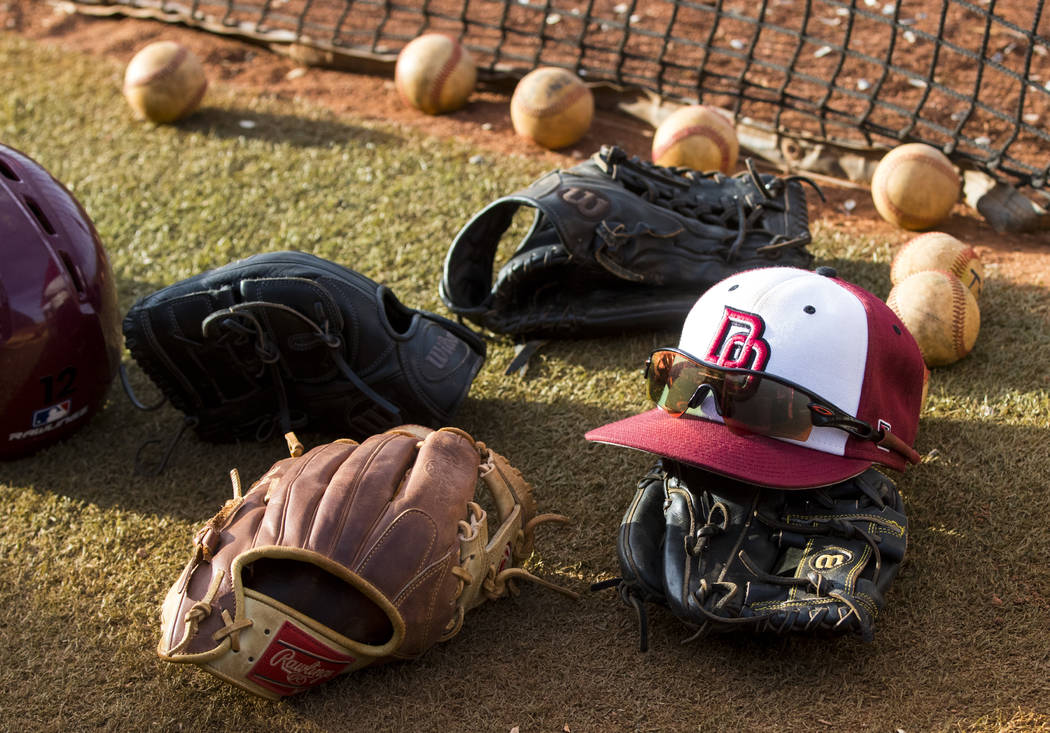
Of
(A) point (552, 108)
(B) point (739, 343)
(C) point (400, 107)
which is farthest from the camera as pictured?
(C) point (400, 107)

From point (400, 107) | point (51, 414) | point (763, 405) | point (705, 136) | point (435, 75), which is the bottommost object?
point (51, 414)

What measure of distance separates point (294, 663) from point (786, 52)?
4.93 meters

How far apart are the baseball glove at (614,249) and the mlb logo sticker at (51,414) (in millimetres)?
1382

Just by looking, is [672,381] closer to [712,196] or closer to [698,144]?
[712,196]

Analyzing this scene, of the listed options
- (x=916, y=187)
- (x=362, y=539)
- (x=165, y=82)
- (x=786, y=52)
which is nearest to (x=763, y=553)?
(x=362, y=539)

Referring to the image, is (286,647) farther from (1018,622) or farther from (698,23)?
(698,23)

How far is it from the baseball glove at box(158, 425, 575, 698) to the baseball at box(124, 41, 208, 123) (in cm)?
362

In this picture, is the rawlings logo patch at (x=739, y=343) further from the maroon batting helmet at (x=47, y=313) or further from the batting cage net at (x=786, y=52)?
the batting cage net at (x=786, y=52)

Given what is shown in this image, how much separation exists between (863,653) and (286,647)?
1.38 meters

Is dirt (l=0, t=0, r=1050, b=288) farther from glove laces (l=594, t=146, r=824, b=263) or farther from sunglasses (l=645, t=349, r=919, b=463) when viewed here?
sunglasses (l=645, t=349, r=919, b=463)

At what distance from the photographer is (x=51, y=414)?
11.0 feet

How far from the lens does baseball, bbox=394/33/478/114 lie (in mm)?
5371

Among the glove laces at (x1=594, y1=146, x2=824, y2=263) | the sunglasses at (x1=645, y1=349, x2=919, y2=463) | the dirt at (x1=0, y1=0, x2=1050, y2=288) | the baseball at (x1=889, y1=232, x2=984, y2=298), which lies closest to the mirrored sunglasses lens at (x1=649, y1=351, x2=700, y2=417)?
the sunglasses at (x1=645, y1=349, x2=919, y2=463)

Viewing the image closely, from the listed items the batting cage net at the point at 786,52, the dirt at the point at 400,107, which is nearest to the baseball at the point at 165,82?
the dirt at the point at 400,107
